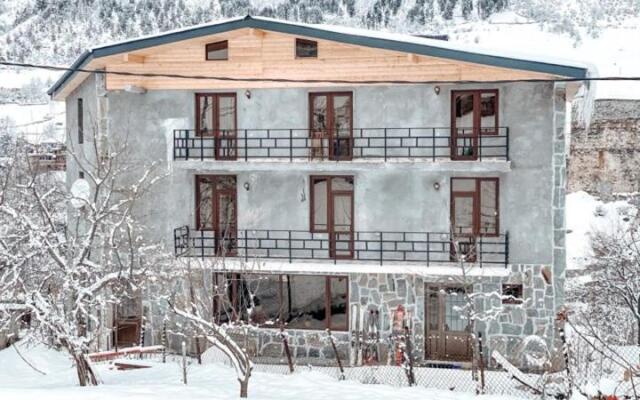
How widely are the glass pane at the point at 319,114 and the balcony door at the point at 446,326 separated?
15.6 feet

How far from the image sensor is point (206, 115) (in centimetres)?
2053

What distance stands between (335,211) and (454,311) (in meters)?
3.81

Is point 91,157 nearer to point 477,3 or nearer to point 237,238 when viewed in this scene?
point 237,238

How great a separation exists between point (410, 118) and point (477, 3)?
7657 cm

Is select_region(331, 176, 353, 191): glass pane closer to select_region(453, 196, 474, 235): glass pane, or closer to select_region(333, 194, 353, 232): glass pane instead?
select_region(333, 194, 353, 232): glass pane

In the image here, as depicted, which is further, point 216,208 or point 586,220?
point 586,220

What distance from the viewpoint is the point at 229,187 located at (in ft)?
67.4

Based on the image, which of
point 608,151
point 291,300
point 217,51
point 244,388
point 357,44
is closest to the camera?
point 244,388

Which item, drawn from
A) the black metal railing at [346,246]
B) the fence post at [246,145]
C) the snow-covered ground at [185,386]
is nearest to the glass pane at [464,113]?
the black metal railing at [346,246]

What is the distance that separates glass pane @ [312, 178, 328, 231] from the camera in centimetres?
1994

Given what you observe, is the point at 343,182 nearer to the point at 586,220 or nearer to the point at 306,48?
the point at 306,48

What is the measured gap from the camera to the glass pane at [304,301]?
2011 centimetres

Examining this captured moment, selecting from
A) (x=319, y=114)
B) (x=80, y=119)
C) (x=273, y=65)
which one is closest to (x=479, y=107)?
(x=319, y=114)

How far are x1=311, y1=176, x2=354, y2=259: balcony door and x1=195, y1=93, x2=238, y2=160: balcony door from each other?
2.38 meters
